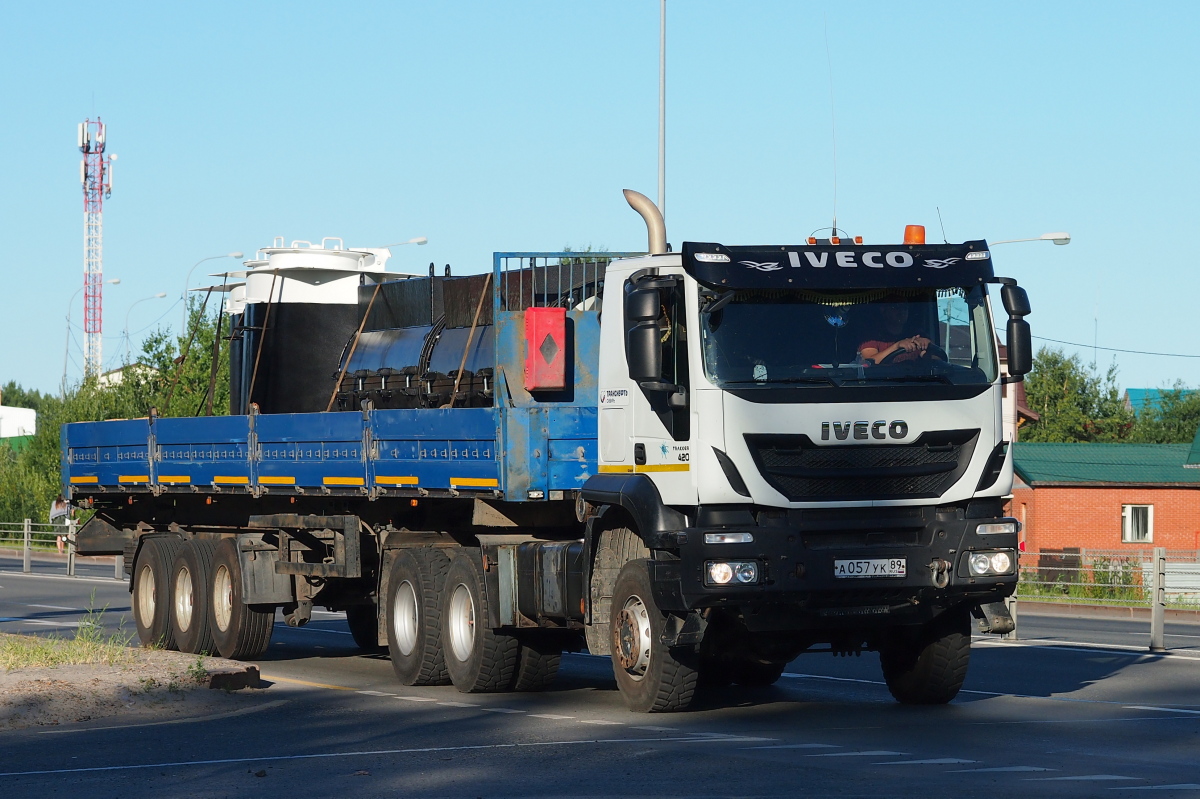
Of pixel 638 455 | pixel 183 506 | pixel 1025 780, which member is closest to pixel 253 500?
pixel 183 506

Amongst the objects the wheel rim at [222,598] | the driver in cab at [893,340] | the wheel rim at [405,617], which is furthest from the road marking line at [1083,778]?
the wheel rim at [222,598]

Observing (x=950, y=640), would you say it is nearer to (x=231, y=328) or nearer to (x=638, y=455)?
(x=638, y=455)

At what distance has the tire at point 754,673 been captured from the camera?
14.5 meters

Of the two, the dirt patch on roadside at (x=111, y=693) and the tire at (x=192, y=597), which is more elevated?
the tire at (x=192, y=597)

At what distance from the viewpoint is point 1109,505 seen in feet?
183

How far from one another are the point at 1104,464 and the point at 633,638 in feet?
160

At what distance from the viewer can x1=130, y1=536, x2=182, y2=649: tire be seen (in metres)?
19.2

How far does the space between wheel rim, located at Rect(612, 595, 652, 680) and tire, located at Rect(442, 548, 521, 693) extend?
6.04 feet

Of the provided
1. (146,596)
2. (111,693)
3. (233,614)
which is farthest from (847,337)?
(146,596)

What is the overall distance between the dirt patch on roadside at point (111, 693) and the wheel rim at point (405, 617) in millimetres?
1353

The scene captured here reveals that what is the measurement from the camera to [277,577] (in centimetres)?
1722

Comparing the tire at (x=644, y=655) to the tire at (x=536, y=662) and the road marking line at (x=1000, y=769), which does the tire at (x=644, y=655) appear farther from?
the road marking line at (x=1000, y=769)

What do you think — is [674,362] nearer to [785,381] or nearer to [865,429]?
[785,381]

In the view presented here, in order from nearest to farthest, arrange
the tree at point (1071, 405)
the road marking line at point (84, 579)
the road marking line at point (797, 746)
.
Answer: the road marking line at point (797, 746) → the road marking line at point (84, 579) → the tree at point (1071, 405)
